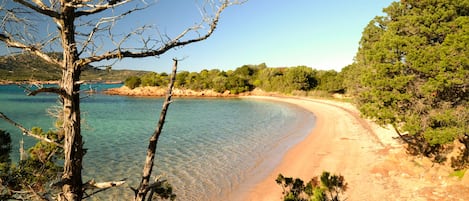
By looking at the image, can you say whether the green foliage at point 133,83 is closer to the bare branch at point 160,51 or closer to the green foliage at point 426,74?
the green foliage at point 426,74

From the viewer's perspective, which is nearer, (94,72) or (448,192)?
(94,72)

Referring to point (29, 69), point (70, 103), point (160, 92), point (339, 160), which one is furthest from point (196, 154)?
point (160, 92)

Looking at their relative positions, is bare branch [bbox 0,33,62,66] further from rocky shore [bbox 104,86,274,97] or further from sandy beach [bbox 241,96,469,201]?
rocky shore [bbox 104,86,274,97]

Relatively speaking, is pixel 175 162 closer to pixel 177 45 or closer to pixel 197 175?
pixel 197 175

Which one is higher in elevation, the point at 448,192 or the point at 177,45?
the point at 177,45

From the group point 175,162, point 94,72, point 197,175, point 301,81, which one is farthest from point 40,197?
point 301,81

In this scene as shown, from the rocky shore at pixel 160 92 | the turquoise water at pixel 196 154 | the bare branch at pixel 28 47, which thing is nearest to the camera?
the bare branch at pixel 28 47

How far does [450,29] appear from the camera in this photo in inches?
492

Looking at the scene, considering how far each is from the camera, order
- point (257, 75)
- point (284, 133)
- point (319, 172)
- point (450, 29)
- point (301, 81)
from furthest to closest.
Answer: point (257, 75) → point (301, 81) → point (284, 133) → point (319, 172) → point (450, 29)

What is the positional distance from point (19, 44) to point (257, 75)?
317 ft

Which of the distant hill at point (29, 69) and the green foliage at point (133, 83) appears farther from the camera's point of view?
the green foliage at point (133, 83)

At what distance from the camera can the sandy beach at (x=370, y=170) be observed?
12.3 metres

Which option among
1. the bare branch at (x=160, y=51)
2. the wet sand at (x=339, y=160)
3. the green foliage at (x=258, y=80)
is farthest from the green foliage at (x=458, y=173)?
the green foliage at (x=258, y=80)

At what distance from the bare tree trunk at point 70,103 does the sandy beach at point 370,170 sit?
11.0 m
